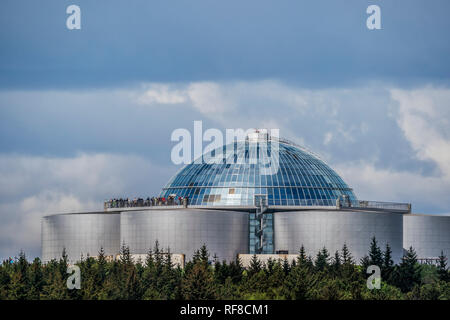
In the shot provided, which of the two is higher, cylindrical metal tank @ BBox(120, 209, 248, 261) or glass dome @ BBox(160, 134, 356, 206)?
glass dome @ BBox(160, 134, 356, 206)

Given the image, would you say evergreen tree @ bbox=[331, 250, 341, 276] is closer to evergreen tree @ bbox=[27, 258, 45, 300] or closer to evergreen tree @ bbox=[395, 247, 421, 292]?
evergreen tree @ bbox=[395, 247, 421, 292]

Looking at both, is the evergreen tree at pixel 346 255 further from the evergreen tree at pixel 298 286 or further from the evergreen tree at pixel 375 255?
the evergreen tree at pixel 298 286

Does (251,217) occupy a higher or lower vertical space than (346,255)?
higher

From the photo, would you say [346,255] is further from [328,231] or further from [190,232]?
[190,232]

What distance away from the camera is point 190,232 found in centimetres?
13800

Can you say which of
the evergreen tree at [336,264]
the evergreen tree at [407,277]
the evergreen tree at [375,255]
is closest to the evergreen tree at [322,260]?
the evergreen tree at [336,264]

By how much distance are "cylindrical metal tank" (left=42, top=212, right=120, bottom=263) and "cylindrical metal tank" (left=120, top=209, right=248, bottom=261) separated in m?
6.94

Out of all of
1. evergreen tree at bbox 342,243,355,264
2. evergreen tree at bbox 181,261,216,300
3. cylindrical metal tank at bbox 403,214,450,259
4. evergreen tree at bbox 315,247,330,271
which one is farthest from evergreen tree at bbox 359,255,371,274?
evergreen tree at bbox 181,261,216,300

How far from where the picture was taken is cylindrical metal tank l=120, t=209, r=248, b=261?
13762 cm

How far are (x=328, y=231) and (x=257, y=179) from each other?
12.3 metres

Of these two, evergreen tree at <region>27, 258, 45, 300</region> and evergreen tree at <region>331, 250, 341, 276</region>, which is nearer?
evergreen tree at <region>27, 258, 45, 300</region>

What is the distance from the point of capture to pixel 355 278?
4594 inches

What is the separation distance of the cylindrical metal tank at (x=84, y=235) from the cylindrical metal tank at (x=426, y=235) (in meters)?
37.3

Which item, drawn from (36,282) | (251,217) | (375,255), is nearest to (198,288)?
(36,282)
